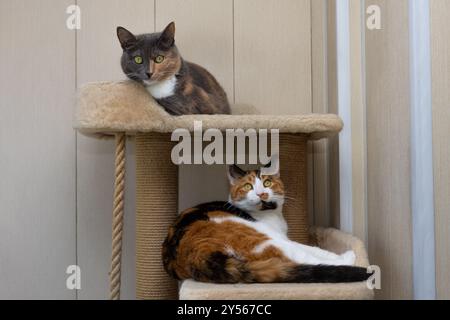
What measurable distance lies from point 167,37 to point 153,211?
1.62 ft

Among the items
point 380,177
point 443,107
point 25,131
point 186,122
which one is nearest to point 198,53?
point 186,122

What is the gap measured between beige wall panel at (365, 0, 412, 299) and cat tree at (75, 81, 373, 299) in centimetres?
9

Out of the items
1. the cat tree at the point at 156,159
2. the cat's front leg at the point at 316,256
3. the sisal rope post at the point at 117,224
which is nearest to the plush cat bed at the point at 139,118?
the cat tree at the point at 156,159

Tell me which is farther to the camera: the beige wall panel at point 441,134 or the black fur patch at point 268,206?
the black fur patch at point 268,206

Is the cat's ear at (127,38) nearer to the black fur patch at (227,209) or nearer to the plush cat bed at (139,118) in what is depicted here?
the plush cat bed at (139,118)

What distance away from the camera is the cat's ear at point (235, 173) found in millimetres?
1355

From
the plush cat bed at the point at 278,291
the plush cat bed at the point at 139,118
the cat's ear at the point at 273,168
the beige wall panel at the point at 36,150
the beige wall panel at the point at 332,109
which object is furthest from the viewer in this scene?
the beige wall panel at the point at 36,150

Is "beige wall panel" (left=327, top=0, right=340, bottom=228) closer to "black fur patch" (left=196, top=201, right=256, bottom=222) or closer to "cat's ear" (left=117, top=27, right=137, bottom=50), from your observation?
"black fur patch" (left=196, top=201, right=256, bottom=222)

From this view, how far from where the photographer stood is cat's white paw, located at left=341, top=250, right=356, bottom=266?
3.84 feet

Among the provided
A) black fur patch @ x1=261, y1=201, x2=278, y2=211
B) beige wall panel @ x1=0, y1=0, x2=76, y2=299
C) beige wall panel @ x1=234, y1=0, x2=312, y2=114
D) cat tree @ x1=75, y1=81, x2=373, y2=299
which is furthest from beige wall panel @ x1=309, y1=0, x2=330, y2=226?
beige wall panel @ x1=0, y1=0, x2=76, y2=299

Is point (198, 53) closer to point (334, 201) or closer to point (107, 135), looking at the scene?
point (107, 135)

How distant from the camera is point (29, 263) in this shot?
1.67m

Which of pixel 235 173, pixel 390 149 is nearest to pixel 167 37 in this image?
pixel 235 173

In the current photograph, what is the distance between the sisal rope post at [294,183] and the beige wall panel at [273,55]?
1.24ft
